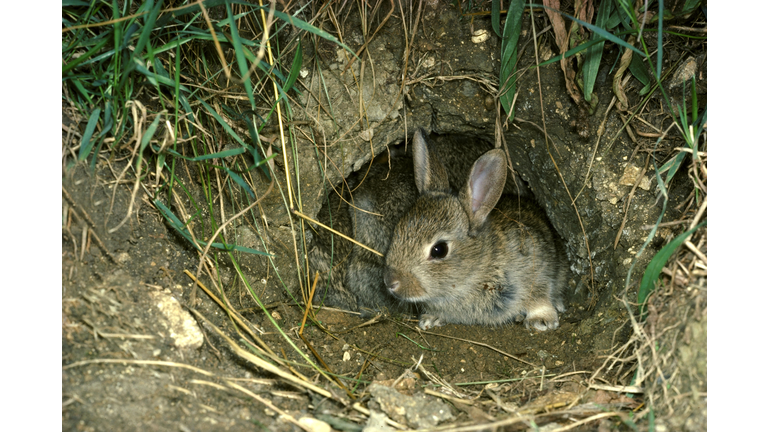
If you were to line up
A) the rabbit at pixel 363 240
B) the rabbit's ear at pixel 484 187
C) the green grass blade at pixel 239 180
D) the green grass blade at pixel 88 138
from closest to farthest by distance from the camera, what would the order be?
the green grass blade at pixel 88 138
the green grass blade at pixel 239 180
the rabbit's ear at pixel 484 187
the rabbit at pixel 363 240

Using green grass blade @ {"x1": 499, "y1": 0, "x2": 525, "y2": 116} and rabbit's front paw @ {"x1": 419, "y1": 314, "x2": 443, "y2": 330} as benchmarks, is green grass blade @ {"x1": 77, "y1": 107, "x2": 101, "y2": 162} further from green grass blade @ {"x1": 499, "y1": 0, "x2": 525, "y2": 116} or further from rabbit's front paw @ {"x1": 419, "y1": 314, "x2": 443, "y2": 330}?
rabbit's front paw @ {"x1": 419, "y1": 314, "x2": 443, "y2": 330}

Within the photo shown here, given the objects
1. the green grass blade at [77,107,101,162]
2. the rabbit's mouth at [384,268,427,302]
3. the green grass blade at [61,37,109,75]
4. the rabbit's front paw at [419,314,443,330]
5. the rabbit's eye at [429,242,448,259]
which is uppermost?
the green grass blade at [61,37,109,75]

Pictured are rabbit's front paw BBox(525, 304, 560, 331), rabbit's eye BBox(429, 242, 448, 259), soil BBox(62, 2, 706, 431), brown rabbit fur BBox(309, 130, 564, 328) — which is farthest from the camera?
brown rabbit fur BBox(309, 130, 564, 328)

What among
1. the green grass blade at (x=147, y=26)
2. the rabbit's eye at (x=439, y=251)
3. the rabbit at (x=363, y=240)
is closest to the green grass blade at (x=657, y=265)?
the rabbit's eye at (x=439, y=251)

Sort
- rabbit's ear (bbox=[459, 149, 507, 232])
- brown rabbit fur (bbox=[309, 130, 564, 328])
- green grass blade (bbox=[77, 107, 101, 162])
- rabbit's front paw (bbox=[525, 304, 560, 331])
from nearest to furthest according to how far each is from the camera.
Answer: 1. green grass blade (bbox=[77, 107, 101, 162])
2. rabbit's ear (bbox=[459, 149, 507, 232])
3. rabbit's front paw (bbox=[525, 304, 560, 331])
4. brown rabbit fur (bbox=[309, 130, 564, 328])

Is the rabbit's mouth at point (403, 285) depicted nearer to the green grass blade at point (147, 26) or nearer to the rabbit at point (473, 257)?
the rabbit at point (473, 257)

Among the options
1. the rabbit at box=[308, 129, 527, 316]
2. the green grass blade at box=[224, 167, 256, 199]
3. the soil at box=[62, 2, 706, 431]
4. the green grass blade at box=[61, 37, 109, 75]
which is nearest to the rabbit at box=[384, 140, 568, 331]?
the soil at box=[62, 2, 706, 431]

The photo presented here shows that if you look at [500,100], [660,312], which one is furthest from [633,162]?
[660,312]
